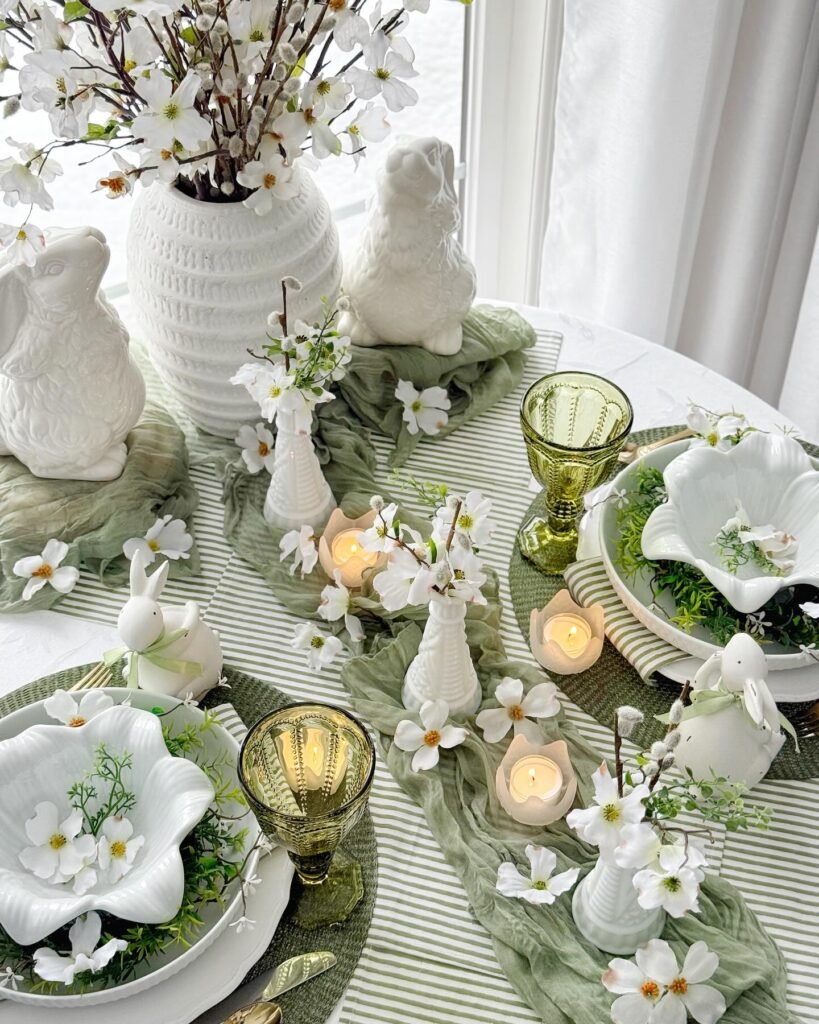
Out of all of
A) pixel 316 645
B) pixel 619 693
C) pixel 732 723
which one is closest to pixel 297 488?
pixel 316 645

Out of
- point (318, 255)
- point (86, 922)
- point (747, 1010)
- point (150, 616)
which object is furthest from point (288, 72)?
point (747, 1010)

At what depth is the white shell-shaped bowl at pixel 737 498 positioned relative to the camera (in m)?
1.10

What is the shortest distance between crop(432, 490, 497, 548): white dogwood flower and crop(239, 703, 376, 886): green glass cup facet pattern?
17 centimetres

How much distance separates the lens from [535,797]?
97 cm

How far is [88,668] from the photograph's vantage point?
110 centimetres

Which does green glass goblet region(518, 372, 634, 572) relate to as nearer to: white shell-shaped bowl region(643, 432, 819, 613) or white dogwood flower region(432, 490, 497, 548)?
white shell-shaped bowl region(643, 432, 819, 613)

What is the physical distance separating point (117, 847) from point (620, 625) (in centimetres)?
53

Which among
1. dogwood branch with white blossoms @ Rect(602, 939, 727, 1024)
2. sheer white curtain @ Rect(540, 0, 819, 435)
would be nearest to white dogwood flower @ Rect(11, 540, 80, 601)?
dogwood branch with white blossoms @ Rect(602, 939, 727, 1024)

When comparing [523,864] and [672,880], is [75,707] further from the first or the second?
[672,880]

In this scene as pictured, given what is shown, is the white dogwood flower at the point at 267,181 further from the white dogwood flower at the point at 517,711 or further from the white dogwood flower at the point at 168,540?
the white dogwood flower at the point at 517,711

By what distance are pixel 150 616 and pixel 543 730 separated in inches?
15.0

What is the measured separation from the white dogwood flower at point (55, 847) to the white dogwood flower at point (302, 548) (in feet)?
1.24

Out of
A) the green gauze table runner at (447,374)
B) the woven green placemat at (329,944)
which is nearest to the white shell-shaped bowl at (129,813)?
the woven green placemat at (329,944)

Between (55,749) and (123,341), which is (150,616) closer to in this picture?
(55,749)
